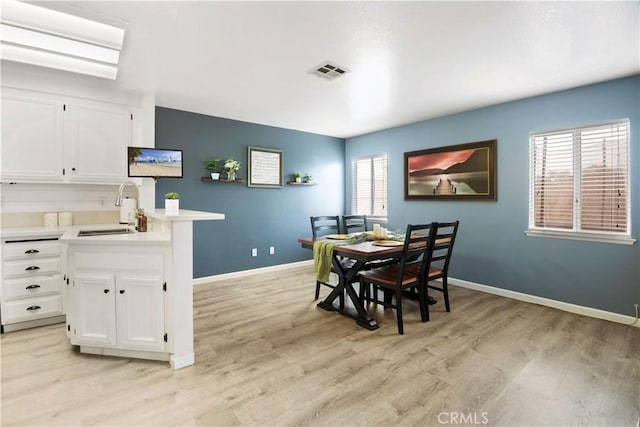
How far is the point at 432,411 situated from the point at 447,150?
11.6ft

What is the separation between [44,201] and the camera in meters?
3.29

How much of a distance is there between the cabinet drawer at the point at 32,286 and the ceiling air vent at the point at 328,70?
10.4 feet

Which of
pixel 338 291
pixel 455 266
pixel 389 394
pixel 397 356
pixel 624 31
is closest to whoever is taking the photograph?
pixel 389 394

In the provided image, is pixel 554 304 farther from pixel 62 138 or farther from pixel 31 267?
pixel 62 138

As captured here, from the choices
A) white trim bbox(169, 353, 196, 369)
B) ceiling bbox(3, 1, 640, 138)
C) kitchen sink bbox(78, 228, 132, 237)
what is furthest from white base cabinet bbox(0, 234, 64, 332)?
ceiling bbox(3, 1, 640, 138)

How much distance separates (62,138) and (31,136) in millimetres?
236

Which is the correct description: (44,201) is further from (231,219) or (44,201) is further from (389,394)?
(389,394)

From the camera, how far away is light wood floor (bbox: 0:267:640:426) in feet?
5.57

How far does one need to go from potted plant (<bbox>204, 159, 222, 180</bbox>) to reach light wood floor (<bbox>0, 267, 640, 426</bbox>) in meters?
1.96

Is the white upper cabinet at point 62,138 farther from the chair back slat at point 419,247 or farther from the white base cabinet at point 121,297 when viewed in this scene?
the chair back slat at point 419,247

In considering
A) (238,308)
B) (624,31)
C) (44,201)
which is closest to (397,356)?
(238,308)

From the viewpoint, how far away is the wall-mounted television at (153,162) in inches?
114

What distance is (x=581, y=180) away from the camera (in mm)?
3232

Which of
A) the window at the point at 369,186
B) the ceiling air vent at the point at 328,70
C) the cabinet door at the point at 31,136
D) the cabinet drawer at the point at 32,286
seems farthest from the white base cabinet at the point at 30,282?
the window at the point at 369,186
